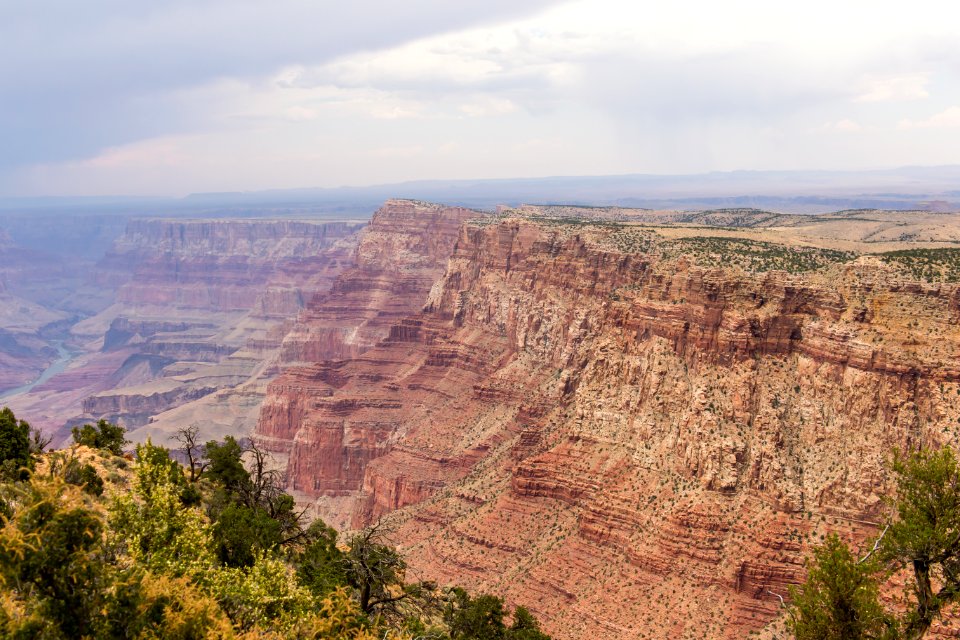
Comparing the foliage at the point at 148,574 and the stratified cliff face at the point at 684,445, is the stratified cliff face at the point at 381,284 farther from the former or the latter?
the foliage at the point at 148,574

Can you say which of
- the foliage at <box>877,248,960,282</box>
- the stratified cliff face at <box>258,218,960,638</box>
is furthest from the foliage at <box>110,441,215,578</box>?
the foliage at <box>877,248,960,282</box>

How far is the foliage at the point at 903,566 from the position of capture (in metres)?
23.0

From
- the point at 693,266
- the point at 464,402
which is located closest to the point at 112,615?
the point at 693,266

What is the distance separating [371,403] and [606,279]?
48580 mm

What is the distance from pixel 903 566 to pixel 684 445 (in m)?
35.0

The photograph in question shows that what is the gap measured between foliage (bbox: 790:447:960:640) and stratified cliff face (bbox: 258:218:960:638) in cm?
2744

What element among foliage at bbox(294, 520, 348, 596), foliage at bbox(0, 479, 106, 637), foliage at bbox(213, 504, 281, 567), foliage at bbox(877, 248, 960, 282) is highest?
foliage at bbox(877, 248, 960, 282)

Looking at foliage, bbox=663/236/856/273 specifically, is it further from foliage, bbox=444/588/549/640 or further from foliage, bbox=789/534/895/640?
foliage, bbox=789/534/895/640

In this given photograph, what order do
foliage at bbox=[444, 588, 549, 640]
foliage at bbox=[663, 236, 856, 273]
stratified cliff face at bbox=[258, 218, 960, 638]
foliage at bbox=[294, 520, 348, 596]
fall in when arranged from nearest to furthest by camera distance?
foliage at bbox=[294, 520, 348, 596]
foliage at bbox=[444, 588, 549, 640]
stratified cliff face at bbox=[258, 218, 960, 638]
foliage at bbox=[663, 236, 856, 273]

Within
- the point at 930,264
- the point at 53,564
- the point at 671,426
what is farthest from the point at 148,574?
the point at 930,264

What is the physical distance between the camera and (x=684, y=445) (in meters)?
59.1

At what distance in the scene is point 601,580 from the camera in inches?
2237

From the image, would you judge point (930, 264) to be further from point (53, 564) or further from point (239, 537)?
point (53, 564)

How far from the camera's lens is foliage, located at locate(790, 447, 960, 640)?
2303 centimetres
